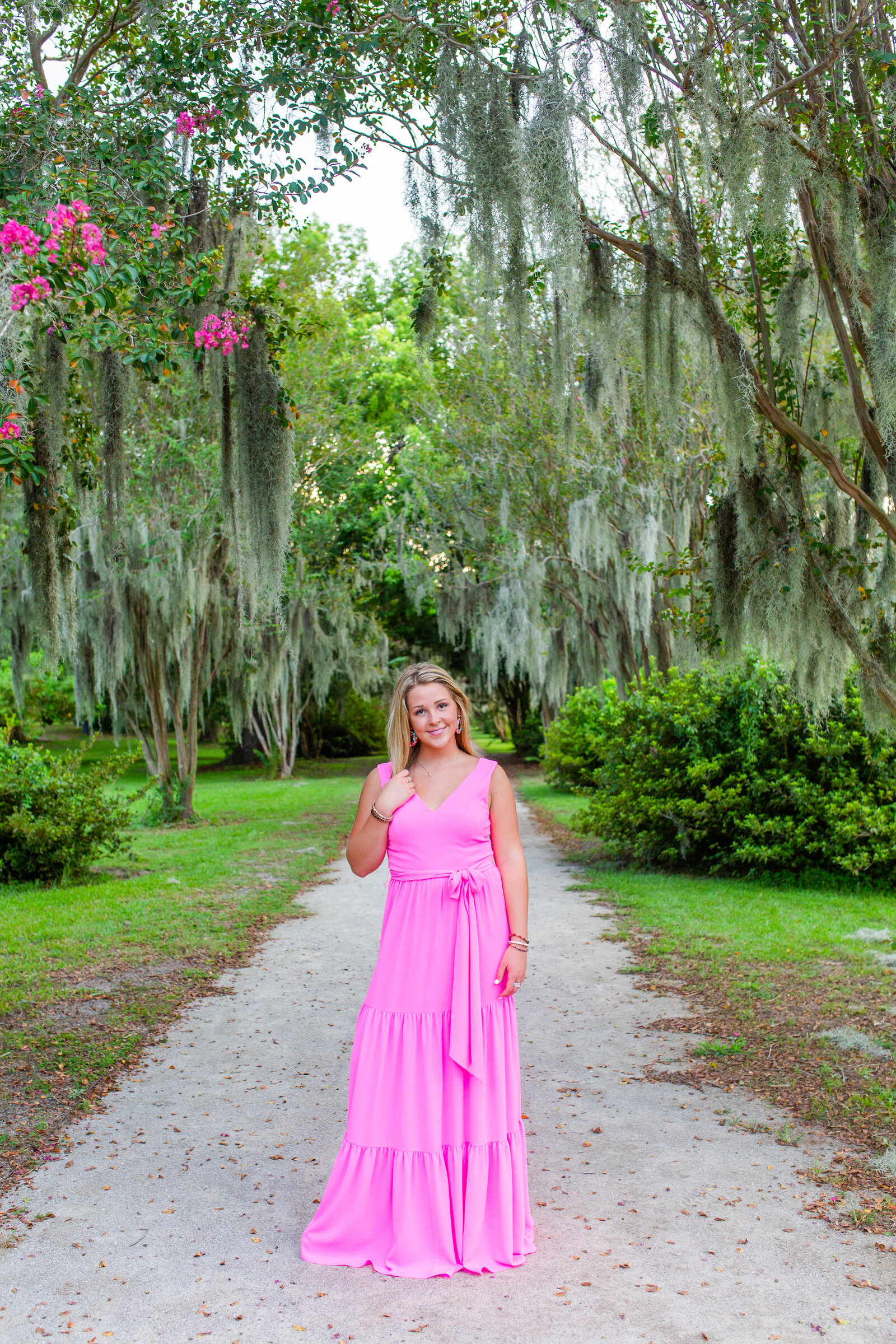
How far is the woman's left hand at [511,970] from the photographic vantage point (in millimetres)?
2895

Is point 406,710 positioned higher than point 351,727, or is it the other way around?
point 406,710

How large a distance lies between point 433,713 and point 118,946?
460 cm

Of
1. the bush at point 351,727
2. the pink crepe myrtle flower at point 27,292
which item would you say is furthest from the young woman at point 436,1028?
the bush at point 351,727

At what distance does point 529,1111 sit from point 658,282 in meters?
4.48

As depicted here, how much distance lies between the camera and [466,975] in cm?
285

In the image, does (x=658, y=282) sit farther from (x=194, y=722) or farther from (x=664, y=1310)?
(x=194, y=722)

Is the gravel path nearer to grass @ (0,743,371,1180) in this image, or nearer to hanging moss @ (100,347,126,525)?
grass @ (0,743,371,1180)

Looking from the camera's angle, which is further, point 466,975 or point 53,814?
point 53,814

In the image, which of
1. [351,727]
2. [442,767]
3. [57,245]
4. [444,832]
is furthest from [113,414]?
[351,727]

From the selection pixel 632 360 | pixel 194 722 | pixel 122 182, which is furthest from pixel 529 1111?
pixel 194 722

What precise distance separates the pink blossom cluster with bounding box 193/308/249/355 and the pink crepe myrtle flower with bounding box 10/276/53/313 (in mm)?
1476

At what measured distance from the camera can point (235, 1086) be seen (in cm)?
417

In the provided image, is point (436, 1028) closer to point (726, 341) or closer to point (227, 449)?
point (726, 341)

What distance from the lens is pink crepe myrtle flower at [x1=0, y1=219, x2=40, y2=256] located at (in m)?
4.07
